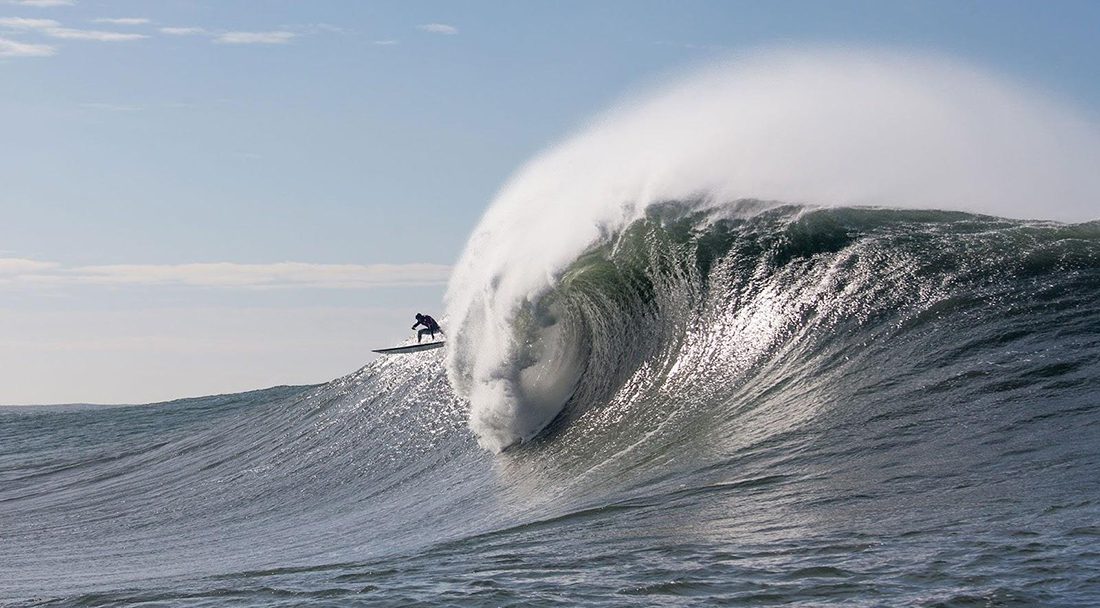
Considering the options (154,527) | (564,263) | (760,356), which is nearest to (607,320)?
(564,263)

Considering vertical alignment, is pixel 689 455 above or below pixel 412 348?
below

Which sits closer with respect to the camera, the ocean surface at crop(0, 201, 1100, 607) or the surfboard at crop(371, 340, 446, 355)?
the ocean surface at crop(0, 201, 1100, 607)

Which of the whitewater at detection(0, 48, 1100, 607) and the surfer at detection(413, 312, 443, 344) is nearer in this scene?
the whitewater at detection(0, 48, 1100, 607)

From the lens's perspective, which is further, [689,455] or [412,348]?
[412,348]

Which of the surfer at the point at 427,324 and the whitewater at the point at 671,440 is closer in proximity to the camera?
the whitewater at the point at 671,440

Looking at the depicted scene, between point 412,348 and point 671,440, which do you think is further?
point 412,348

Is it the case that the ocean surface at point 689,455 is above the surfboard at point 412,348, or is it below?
below

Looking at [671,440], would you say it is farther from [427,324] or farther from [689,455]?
[427,324]

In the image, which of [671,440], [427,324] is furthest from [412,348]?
[671,440]

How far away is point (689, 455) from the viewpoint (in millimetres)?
10383

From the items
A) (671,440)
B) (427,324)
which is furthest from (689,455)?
(427,324)

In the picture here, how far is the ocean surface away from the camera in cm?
696

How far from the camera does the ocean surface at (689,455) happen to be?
6.96 m

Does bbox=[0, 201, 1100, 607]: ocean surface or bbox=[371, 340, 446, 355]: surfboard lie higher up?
bbox=[371, 340, 446, 355]: surfboard
